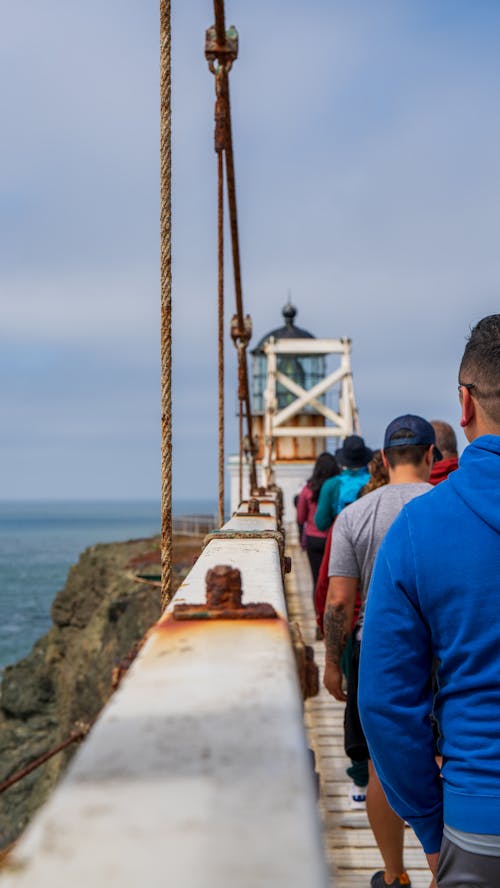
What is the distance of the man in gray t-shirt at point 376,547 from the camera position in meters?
3.13

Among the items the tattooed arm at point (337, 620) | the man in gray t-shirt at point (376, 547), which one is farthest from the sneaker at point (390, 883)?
the tattooed arm at point (337, 620)

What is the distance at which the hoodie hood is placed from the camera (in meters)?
1.66

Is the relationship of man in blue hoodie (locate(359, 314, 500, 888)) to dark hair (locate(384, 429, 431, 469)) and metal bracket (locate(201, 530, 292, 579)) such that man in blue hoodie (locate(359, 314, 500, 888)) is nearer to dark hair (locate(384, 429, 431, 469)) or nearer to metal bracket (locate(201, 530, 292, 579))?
metal bracket (locate(201, 530, 292, 579))

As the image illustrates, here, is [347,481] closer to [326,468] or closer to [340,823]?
[326,468]

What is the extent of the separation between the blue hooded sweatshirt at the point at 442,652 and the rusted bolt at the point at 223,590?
49cm

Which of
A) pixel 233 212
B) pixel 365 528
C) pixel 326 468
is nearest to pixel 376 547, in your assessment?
pixel 365 528

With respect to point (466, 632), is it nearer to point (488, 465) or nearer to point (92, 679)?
point (488, 465)

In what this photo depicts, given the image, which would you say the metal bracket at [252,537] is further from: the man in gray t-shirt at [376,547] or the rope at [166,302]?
the man in gray t-shirt at [376,547]

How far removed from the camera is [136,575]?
23.4 metres

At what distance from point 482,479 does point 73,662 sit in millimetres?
23279

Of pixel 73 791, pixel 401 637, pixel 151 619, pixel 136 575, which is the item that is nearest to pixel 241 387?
pixel 401 637

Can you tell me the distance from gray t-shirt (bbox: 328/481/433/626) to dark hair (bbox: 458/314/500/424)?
50.8 inches

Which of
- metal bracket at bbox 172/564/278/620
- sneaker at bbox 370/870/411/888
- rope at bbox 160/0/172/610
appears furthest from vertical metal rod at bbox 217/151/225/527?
metal bracket at bbox 172/564/278/620

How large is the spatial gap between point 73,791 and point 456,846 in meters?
1.21
